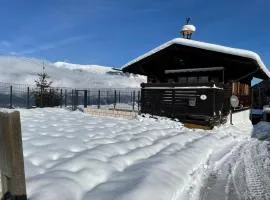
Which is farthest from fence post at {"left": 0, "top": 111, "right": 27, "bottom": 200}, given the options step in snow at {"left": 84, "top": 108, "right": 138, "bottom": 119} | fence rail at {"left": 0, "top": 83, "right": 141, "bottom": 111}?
fence rail at {"left": 0, "top": 83, "right": 141, "bottom": 111}

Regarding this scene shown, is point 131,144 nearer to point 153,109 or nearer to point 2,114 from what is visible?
point 2,114

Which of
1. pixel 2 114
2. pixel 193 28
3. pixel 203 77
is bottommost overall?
pixel 2 114

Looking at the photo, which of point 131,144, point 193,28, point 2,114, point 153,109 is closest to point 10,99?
point 153,109

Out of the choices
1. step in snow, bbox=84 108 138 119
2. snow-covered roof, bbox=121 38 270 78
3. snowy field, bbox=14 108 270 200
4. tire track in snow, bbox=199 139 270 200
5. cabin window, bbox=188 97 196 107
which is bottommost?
tire track in snow, bbox=199 139 270 200

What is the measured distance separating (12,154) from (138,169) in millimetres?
3137

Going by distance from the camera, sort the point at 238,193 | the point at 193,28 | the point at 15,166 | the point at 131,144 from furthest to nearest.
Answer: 1. the point at 193,28
2. the point at 131,144
3. the point at 238,193
4. the point at 15,166

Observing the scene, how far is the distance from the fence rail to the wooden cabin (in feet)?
18.8

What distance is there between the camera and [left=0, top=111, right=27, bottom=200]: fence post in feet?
12.5

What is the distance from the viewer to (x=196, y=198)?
5684 millimetres

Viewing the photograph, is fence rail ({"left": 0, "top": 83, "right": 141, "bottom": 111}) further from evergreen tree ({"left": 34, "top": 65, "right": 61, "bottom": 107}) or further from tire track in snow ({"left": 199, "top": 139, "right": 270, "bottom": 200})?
tire track in snow ({"left": 199, "top": 139, "right": 270, "bottom": 200})

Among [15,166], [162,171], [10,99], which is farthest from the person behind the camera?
[10,99]

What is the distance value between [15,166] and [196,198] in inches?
116

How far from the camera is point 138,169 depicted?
21.6 feet

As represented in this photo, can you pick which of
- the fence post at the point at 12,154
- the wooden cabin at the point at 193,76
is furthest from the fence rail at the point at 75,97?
the fence post at the point at 12,154
